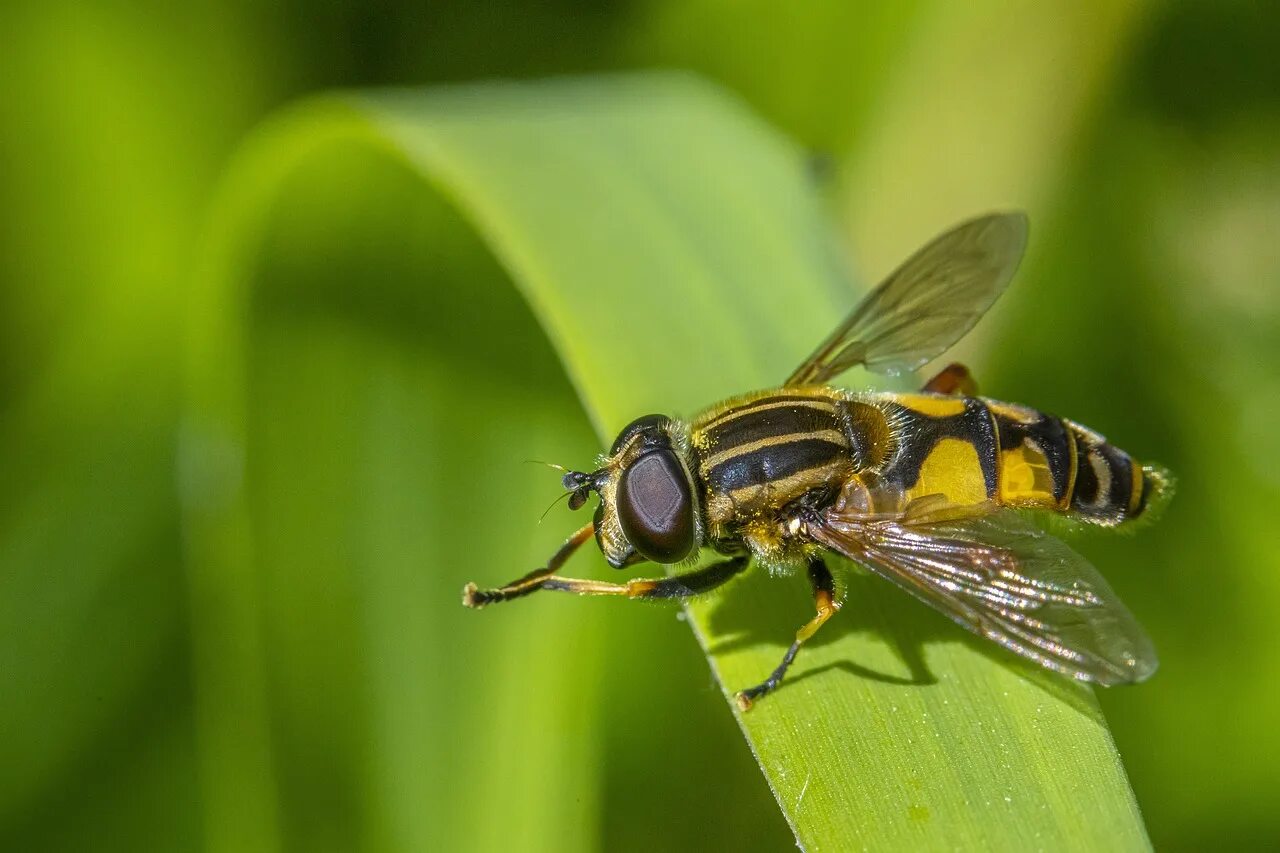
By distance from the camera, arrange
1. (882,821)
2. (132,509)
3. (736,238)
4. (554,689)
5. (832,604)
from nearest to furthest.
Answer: (882,821), (832,604), (554,689), (736,238), (132,509)

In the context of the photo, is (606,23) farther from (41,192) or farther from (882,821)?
(882,821)

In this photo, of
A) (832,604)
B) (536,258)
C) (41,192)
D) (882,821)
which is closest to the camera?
(882,821)

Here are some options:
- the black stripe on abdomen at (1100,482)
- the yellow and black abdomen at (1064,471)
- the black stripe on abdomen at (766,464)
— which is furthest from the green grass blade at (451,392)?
the black stripe on abdomen at (1100,482)

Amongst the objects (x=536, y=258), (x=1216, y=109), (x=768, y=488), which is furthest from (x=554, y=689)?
(x=1216, y=109)

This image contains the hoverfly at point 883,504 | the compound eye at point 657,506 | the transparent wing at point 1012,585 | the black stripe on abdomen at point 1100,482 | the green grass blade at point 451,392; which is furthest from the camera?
the black stripe on abdomen at point 1100,482

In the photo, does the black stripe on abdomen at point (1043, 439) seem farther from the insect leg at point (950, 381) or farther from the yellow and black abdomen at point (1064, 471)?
the insect leg at point (950, 381)

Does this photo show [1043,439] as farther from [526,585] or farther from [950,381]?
[526,585]

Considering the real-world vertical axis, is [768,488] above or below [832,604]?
above
